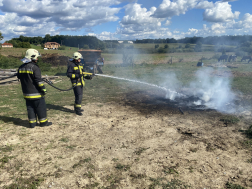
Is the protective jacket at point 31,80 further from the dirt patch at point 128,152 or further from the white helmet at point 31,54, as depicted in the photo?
the dirt patch at point 128,152

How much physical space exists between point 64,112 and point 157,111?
356cm

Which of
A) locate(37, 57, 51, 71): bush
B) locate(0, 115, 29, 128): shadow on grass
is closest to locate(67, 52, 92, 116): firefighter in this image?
locate(0, 115, 29, 128): shadow on grass

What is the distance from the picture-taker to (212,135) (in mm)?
4699

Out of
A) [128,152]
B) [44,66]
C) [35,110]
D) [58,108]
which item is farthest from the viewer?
[44,66]

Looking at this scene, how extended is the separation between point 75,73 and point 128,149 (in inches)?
133

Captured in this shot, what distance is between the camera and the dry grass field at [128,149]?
307 centimetres

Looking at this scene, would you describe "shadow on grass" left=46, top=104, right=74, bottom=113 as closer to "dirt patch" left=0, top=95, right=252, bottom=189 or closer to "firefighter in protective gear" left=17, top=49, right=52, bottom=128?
"dirt patch" left=0, top=95, right=252, bottom=189

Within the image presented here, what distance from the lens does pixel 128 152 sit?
3.96 m

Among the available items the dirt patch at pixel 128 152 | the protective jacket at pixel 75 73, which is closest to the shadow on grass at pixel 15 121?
the dirt patch at pixel 128 152

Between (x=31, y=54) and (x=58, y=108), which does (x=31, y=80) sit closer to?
(x=31, y=54)

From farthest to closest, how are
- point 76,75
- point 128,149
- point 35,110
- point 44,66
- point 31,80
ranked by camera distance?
point 44,66, point 76,75, point 35,110, point 31,80, point 128,149

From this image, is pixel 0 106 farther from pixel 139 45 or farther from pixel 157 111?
pixel 139 45

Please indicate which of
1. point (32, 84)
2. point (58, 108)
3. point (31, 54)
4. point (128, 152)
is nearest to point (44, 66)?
point (58, 108)

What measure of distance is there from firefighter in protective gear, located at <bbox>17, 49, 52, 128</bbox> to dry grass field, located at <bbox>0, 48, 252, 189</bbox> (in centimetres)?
58
